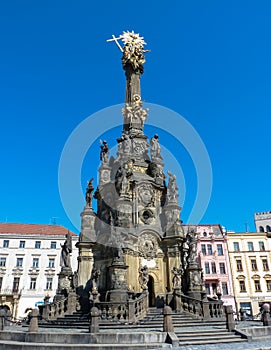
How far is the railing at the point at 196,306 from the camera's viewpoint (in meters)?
17.0

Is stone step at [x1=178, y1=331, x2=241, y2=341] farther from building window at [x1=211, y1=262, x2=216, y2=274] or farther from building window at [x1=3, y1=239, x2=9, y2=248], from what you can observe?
building window at [x1=3, y1=239, x2=9, y2=248]

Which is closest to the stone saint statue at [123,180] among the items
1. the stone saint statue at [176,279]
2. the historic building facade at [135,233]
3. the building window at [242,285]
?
the historic building facade at [135,233]

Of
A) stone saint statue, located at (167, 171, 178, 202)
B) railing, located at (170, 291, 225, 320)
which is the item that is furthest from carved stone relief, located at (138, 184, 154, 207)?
railing, located at (170, 291, 225, 320)

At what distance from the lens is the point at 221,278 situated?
1608 inches

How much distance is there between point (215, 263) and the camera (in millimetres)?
41656

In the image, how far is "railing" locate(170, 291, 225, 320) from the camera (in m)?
17.0

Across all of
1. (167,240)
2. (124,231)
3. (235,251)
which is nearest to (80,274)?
(124,231)

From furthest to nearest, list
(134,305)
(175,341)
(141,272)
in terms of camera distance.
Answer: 1. (141,272)
2. (134,305)
3. (175,341)

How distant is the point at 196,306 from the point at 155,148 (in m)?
13.9

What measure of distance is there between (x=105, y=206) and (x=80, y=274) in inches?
213

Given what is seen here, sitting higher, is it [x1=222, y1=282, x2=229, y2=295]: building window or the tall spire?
the tall spire

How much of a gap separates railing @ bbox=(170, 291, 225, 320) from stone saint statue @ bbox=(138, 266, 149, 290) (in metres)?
1.83

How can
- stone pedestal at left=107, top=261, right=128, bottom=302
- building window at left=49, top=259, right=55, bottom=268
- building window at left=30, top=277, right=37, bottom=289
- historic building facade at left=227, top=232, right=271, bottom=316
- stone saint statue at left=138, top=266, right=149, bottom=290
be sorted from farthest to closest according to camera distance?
1. building window at left=49, top=259, right=55, bottom=268
2. building window at left=30, top=277, right=37, bottom=289
3. historic building facade at left=227, top=232, right=271, bottom=316
4. stone saint statue at left=138, top=266, right=149, bottom=290
5. stone pedestal at left=107, top=261, right=128, bottom=302

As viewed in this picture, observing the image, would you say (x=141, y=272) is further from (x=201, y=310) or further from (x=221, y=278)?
(x=221, y=278)
